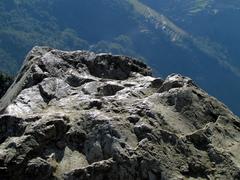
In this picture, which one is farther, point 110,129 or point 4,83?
point 4,83

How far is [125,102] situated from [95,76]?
5629mm

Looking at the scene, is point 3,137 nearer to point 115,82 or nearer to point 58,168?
point 58,168

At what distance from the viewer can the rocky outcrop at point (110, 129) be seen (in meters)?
32.2

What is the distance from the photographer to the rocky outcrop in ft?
106

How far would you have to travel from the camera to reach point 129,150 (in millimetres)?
32750

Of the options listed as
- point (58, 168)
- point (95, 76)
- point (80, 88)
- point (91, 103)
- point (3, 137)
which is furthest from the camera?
point (95, 76)

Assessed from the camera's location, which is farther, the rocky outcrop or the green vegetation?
the green vegetation

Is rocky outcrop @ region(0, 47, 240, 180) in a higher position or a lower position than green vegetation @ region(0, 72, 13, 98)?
higher

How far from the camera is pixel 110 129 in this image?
111 feet

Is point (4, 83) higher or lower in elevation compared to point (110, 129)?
lower

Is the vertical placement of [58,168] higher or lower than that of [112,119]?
lower

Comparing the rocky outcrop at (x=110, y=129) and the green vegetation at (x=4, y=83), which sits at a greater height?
the rocky outcrop at (x=110, y=129)

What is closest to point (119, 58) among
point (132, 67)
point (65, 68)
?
point (132, 67)

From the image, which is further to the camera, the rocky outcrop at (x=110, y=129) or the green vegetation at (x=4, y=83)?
the green vegetation at (x=4, y=83)
